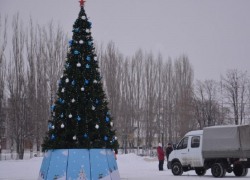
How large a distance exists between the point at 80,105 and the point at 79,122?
57 centimetres

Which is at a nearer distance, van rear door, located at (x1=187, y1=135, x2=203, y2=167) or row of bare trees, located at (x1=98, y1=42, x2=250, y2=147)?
van rear door, located at (x1=187, y1=135, x2=203, y2=167)

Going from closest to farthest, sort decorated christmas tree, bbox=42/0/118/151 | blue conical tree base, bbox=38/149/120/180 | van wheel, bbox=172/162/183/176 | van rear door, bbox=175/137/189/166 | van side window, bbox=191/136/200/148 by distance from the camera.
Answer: blue conical tree base, bbox=38/149/120/180, decorated christmas tree, bbox=42/0/118/151, van side window, bbox=191/136/200/148, van rear door, bbox=175/137/189/166, van wheel, bbox=172/162/183/176

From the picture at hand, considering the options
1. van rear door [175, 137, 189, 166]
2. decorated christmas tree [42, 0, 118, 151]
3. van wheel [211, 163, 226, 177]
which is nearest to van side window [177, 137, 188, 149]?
van rear door [175, 137, 189, 166]

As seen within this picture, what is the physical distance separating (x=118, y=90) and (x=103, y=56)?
4.62m

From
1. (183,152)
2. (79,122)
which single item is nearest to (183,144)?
(183,152)

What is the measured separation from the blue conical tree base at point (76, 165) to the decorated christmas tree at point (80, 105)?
0.23 m

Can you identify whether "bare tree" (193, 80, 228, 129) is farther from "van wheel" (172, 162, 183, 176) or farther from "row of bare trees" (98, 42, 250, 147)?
"van wheel" (172, 162, 183, 176)

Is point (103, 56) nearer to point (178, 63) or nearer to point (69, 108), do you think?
point (178, 63)

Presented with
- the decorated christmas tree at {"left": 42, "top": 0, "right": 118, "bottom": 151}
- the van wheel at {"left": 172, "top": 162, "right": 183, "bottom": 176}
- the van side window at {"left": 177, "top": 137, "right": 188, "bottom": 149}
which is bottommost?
the van wheel at {"left": 172, "top": 162, "right": 183, "bottom": 176}

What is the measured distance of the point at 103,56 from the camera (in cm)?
5553

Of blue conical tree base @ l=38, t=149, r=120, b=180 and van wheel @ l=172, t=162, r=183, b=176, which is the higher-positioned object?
blue conical tree base @ l=38, t=149, r=120, b=180

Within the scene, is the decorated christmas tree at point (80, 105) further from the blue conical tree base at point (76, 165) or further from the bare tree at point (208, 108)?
the bare tree at point (208, 108)

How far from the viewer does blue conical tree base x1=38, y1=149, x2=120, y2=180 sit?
14734 millimetres

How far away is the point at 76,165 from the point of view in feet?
48.6
